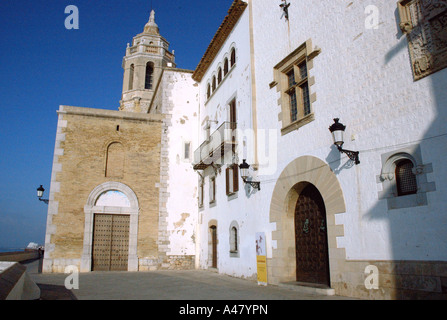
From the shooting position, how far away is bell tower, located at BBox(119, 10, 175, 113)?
38250mm

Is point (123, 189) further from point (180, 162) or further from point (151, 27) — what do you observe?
point (151, 27)

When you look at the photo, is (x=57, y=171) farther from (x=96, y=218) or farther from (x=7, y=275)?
(x=7, y=275)

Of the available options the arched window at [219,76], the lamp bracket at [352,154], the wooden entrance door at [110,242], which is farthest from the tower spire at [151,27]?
the lamp bracket at [352,154]

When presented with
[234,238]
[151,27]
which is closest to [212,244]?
[234,238]

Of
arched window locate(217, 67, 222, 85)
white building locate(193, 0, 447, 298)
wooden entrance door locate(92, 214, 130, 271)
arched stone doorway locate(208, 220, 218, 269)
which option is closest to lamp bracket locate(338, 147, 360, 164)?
white building locate(193, 0, 447, 298)

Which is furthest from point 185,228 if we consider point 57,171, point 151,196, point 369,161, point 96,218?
point 369,161

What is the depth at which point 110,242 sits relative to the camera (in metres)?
18.7

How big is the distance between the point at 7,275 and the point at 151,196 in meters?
14.5

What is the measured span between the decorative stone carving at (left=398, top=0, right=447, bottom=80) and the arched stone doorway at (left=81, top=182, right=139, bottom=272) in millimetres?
15531

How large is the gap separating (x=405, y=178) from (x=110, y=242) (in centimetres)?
1541

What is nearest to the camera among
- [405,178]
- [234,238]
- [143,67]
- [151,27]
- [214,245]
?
[405,178]

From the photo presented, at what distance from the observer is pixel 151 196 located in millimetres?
19781

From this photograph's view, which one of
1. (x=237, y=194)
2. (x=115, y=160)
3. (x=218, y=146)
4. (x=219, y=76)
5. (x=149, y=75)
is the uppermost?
(x=149, y=75)

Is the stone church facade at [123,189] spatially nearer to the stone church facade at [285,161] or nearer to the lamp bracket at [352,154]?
the stone church facade at [285,161]
